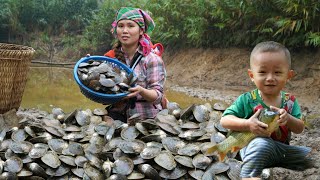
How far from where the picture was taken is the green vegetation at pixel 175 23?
795 centimetres

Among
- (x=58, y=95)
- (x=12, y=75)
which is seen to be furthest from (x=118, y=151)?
(x=58, y=95)

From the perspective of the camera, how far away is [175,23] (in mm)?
11719

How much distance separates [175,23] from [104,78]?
8.71 meters

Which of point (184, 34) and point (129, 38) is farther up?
point (129, 38)

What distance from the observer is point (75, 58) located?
15344mm

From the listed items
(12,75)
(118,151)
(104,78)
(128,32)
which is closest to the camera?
(118,151)

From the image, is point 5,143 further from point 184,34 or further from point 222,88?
point 184,34

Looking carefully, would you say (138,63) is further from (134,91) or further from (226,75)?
(226,75)

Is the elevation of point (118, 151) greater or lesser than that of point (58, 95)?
greater

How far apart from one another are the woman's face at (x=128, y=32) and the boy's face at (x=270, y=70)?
1.66 meters

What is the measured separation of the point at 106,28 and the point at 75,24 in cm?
251

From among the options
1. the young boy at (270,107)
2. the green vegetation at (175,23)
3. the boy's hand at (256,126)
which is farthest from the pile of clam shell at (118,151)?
the green vegetation at (175,23)

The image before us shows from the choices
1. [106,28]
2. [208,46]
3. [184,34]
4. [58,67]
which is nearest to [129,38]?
[208,46]

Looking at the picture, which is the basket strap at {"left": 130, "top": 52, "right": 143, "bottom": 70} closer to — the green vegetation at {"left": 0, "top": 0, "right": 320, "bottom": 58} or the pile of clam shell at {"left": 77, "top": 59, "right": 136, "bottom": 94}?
the pile of clam shell at {"left": 77, "top": 59, "right": 136, "bottom": 94}
